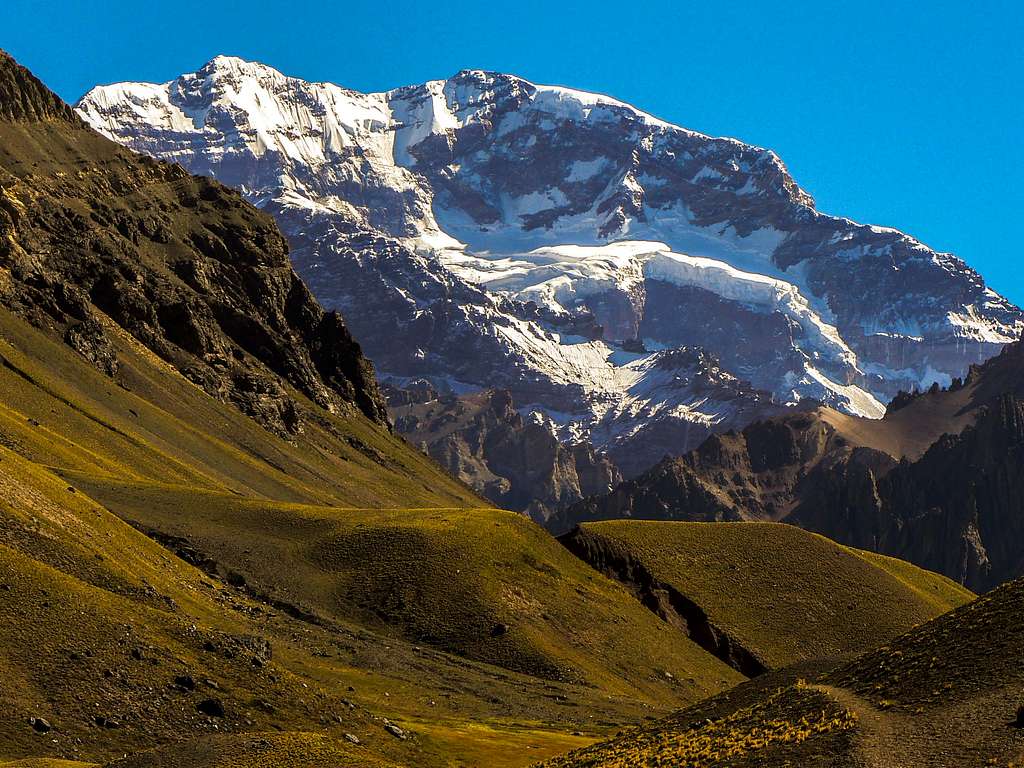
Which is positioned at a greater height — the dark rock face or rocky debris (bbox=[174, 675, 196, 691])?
the dark rock face

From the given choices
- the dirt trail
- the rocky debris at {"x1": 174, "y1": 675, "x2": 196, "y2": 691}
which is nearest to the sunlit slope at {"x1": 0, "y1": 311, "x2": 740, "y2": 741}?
the rocky debris at {"x1": 174, "y1": 675, "x2": 196, "y2": 691}

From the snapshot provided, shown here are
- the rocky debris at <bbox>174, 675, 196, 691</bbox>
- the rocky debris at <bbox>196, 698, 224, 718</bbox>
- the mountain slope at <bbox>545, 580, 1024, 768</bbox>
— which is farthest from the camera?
the rocky debris at <bbox>174, 675, 196, 691</bbox>

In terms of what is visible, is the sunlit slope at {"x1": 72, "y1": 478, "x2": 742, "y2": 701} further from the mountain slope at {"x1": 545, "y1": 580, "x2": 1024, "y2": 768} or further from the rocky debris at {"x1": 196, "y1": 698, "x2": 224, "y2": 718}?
the mountain slope at {"x1": 545, "y1": 580, "x2": 1024, "y2": 768}

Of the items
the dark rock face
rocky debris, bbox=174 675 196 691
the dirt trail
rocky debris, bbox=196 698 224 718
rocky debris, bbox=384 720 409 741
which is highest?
the dark rock face

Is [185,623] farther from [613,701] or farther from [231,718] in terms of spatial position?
[613,701]

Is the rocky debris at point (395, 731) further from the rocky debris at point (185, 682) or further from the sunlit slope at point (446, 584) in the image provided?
the sunlit slope at point (446, 584)

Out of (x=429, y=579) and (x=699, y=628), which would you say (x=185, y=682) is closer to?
(x=429, y=579)

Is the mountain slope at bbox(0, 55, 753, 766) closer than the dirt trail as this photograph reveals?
No

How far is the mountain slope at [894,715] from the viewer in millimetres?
62906

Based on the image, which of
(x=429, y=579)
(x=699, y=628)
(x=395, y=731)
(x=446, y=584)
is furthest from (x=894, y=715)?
(x=699, y=628)

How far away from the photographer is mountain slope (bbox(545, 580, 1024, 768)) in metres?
62.9

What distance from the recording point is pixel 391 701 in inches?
5369

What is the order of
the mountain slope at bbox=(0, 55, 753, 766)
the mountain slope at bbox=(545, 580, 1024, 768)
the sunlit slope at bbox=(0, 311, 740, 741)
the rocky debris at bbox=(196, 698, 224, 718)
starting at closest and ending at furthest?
1. the mountain slope at bbox=(545, 580, 1024, 768)
2. the mountain slope at bbox=(0, 55, 753, 766)
3. the rocky debris at bbox=(196, 698, 224, 718)
4. the sunlit slope at bbox=(0, 311, 740, 741)

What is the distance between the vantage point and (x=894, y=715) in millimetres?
68375
